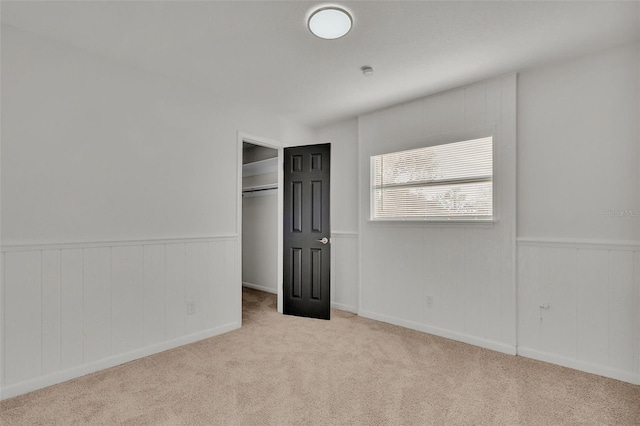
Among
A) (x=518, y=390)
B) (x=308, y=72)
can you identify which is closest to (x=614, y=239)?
(x=518, y=390)

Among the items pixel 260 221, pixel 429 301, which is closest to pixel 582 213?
pixel 429 301

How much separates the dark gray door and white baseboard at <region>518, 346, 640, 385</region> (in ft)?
6.42

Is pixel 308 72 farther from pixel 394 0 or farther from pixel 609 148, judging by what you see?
pixel 609 148

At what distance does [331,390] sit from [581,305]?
6.67 feet

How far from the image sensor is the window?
312cm

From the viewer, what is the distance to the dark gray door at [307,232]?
391 centimetres

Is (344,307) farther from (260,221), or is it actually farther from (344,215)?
(260,221)

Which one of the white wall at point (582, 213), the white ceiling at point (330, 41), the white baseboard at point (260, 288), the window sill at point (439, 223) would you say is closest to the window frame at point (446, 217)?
the window sill at point (439, 223)

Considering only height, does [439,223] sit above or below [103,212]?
below

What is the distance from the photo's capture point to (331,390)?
2246 millimetres

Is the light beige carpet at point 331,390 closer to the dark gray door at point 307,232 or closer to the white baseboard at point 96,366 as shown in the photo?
the white baseboard at point 96,366

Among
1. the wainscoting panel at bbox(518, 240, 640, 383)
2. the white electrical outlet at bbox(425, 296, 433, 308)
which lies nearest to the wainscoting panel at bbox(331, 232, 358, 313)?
the white electrical outlet at bbox(425, 296, 433, 308)

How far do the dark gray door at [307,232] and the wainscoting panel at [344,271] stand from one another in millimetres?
442

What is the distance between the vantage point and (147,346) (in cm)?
284
